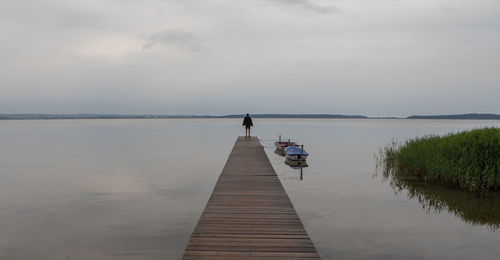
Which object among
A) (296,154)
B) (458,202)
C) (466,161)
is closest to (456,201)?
(458,202)

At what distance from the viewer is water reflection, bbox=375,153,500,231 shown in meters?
10.3

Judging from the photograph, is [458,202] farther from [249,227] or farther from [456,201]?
[249,227]

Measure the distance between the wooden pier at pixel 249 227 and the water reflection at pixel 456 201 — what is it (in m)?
5.10

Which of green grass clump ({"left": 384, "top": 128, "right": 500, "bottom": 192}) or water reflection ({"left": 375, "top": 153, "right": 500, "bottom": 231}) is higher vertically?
green grass clump ({"left": 384, "top": 128, "right": 500, "bottom": 192})

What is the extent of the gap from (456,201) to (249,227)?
26.6 feet

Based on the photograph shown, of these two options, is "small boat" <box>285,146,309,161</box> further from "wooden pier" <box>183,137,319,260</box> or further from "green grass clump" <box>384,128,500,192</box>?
"wooden pier" <box>183,137,319,260</box>

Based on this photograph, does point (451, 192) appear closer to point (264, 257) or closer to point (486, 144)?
point (486, 144)

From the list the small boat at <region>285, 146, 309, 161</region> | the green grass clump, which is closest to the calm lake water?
the green grass clump

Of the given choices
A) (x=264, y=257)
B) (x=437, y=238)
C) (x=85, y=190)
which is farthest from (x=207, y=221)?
(x=85, y=190)

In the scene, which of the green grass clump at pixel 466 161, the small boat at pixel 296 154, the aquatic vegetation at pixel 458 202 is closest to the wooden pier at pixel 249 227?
the aquatic vegetation at pixel 458 202

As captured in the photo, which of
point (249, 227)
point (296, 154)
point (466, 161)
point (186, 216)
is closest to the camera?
point (249, 227)

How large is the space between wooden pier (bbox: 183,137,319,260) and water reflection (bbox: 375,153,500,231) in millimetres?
5097

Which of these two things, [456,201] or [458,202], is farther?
[456,201]

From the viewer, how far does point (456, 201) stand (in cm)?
1195
